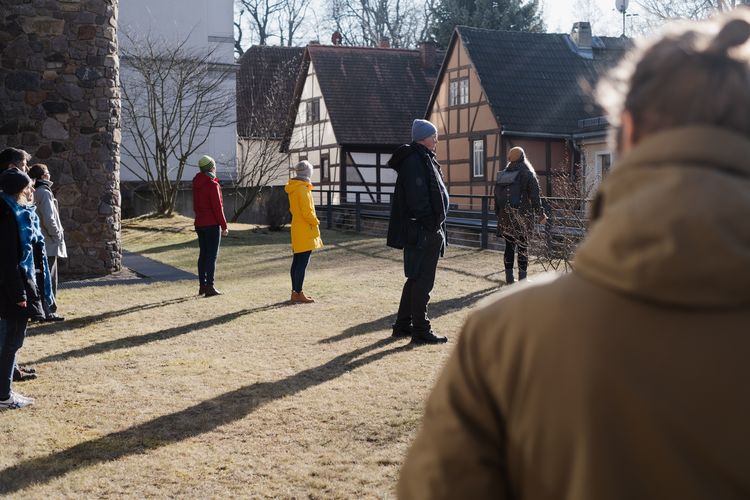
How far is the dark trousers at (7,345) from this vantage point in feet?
20.5

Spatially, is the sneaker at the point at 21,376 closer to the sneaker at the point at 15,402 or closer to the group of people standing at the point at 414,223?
the sneaker at the point at 15,402

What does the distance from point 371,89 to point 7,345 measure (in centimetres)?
3273

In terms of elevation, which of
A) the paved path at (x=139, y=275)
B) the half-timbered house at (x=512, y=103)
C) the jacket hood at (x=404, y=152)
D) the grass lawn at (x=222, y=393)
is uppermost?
the half-timbered house at (x=512, y=103)

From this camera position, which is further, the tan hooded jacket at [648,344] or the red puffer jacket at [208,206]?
the red puffer jacket at [208,206]

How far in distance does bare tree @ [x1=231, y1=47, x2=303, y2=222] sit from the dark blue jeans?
15.0 m

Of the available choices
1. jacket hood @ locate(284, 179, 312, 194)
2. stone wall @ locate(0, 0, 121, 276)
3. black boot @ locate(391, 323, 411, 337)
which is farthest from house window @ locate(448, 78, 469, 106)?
black boot @ locate(391, 323, 411, 337)

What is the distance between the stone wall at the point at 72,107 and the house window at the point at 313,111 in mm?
23775

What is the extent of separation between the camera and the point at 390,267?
1540 cm

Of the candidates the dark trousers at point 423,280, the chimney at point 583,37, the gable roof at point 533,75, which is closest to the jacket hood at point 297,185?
the dark trousers at point 423,280

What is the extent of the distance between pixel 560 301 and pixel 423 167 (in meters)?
6.61

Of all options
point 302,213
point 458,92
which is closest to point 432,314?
point 302,213

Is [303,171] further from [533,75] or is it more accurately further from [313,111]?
[313,111]

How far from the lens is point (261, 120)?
102ft

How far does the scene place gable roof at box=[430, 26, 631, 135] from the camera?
3088 centimetres
